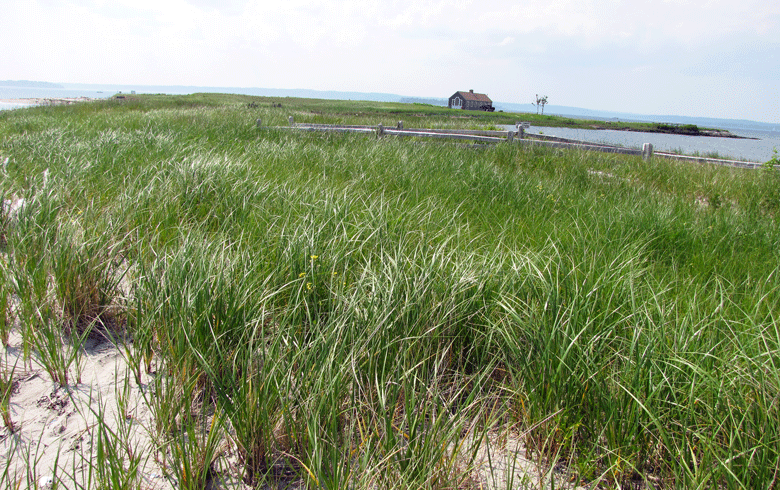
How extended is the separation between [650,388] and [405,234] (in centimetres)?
220

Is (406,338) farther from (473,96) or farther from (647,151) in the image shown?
(473,96)

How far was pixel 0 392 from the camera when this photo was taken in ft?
7.32

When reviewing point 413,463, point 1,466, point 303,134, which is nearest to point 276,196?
point 1,466

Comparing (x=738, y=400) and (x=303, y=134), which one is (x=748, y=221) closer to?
(x=738, y=400)

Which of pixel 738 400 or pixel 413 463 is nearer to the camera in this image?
pixel 413 463

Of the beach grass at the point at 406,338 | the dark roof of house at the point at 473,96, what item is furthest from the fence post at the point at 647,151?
the dark roof of house at the point at 473,96

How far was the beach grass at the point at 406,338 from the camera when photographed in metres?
1.78

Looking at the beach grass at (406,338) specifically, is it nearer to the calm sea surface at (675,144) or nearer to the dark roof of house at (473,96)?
the calm sea surface at (675,144)

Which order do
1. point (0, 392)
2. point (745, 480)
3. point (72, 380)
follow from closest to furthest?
point (745, 480) → point (0, 392) → point (72, 380)

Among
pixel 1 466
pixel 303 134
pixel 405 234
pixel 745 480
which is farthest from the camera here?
pixel 303 134

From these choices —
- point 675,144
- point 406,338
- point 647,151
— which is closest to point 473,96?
point 675,144

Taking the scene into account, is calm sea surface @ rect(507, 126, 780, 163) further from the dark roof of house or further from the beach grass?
the dark roof of house

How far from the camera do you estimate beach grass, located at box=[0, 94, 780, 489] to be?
178cm

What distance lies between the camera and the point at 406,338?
2135 millimetres
